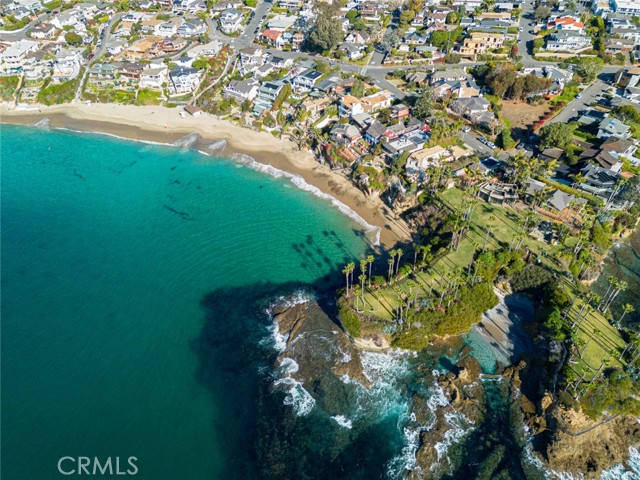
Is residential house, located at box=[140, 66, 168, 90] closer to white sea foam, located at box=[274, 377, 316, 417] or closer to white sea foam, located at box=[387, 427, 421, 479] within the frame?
white sea foam, located at box=[274, 377, 316, 417]

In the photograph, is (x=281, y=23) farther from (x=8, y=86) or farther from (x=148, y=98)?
(x=8, y=86)

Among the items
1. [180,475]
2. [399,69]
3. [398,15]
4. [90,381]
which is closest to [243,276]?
[90,381]

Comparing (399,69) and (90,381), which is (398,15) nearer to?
(399,69)

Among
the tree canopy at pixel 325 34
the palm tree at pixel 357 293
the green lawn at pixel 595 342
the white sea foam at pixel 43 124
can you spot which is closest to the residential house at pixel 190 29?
the tree canopy at pixel 325 34

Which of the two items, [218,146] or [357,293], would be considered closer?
[357,293]

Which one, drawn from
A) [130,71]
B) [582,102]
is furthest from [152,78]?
[582,102]
